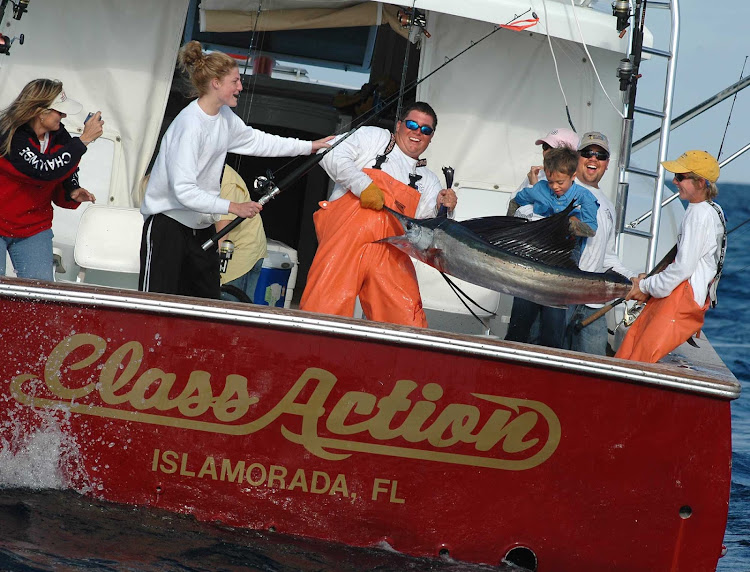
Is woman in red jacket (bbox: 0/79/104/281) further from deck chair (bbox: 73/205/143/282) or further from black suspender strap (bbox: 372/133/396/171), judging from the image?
black suspender strap (bbox: 372/133/396/171)

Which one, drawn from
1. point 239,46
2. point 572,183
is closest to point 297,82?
point 239,46

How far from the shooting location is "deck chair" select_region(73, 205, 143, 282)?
5.77m

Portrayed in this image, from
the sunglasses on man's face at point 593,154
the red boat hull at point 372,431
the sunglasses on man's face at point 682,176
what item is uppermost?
the sunglasses on man's face at point 593,154

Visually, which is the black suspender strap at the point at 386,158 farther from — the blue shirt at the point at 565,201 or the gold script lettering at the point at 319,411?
the gold script lettering at the point at 319,411

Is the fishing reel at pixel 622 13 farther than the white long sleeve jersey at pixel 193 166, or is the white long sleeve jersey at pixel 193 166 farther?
the fishing reel at pixel 622 13

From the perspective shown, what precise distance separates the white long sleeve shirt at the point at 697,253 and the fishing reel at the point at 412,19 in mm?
2238

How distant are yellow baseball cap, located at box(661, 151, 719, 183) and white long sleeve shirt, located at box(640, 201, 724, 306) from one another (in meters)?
0.14

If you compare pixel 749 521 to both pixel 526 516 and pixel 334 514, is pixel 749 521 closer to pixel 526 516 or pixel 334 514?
pixel 526 516

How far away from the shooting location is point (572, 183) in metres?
5.08

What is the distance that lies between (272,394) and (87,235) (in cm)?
224

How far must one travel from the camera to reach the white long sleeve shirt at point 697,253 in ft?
14.8

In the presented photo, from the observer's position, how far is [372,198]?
471 cm

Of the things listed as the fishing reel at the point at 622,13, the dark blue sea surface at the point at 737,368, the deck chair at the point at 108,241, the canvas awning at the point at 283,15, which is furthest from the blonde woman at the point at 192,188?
the dark blue sea surface at the point at 737,368

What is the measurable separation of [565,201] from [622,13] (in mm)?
1456
